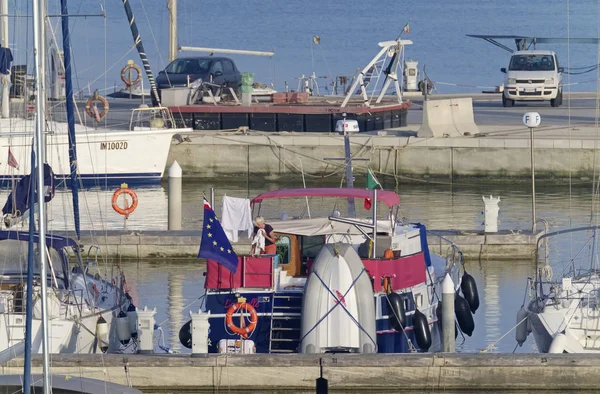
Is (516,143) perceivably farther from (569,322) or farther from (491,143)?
(569,322)

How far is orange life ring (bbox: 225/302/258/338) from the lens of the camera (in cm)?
1948

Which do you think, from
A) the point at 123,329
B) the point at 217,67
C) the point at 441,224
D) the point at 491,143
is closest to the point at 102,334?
the point at 123,329

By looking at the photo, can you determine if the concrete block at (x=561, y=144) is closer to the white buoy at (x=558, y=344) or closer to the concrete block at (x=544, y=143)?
the concrete block at (x=544, y=143)

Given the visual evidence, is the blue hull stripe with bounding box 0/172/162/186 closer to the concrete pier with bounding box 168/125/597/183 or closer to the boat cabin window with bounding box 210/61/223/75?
the concrete pier with bounding box 168/125/597/183

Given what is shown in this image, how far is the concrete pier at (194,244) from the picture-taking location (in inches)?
1088

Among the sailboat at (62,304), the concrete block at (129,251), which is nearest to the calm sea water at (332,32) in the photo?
the concrete block at (129,251)

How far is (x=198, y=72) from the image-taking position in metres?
44.5

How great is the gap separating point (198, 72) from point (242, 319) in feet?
84.0

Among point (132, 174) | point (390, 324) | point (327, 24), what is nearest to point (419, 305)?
point (390, 324)

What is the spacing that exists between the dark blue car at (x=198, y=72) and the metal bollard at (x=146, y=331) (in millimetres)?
24770

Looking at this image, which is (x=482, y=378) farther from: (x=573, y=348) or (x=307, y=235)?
(x=307, y=235)

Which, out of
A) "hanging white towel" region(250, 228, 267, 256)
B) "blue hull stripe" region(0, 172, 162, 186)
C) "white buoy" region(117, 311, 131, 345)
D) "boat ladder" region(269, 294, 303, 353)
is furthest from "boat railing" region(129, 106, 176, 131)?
"boat ladder" region(269, 294, 303, 353)

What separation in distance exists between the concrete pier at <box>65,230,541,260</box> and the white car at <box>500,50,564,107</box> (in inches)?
742

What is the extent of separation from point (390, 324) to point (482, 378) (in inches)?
92.3
